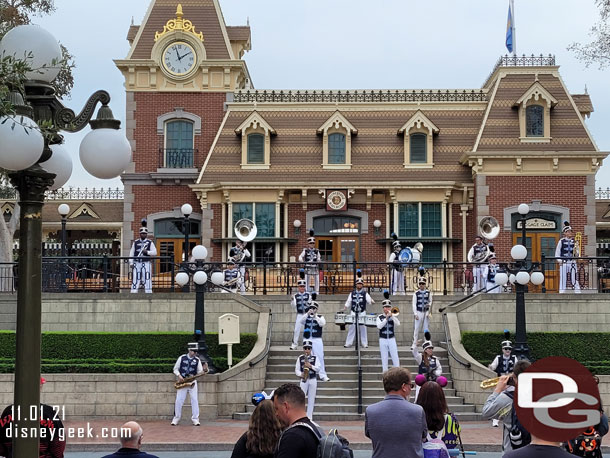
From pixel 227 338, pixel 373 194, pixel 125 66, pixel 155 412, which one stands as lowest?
pixel 155 412

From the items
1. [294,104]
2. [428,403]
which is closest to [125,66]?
[294,104]

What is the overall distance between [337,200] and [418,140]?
156 inches

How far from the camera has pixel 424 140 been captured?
106ft

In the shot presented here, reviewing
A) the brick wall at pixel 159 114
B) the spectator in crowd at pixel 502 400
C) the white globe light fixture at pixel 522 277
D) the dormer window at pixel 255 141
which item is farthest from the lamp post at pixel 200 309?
the spectator in crowd at pixel 502 400

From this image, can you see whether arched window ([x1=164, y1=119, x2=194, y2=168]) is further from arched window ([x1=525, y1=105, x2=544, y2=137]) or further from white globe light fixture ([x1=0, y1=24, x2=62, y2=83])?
white globe light fixture ([x1=0, y1=24, x2=62, y2=83])

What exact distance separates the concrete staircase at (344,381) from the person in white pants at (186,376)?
46.6 inches

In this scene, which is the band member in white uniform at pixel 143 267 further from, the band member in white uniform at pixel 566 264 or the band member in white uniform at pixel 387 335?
the band member in white uniform at pixel 566 264

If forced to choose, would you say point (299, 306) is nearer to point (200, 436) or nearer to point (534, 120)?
point (200, 436)

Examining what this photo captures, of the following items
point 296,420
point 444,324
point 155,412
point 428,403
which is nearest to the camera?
point 296,420

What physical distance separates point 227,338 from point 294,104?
1488 cm

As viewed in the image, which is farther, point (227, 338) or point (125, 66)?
point (125, 66)

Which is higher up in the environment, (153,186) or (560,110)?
(560,110)

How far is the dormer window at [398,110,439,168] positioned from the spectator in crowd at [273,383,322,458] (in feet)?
85.8

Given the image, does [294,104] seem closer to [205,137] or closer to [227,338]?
[205,137]
